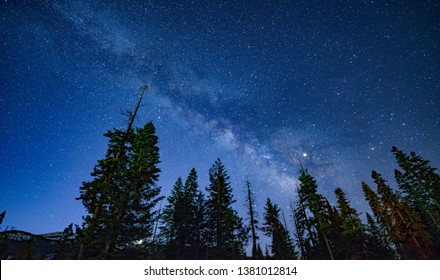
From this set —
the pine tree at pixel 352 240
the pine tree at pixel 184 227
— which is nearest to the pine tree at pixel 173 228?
the pine tree at pixel 184 227

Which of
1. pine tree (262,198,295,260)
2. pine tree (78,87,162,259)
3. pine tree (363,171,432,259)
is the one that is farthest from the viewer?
pine tree (262,198,295,260)

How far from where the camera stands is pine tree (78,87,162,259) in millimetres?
12820

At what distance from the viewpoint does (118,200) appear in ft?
45.2

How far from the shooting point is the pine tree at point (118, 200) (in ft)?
42.1

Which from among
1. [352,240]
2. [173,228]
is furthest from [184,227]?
[352,240]

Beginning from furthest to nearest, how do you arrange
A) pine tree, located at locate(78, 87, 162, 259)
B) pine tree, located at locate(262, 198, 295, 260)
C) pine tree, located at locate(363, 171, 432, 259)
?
pine tree, located at locate(262, 198, 295, 260) → pine tree, located at locate(363, 171, 432, 259) → pine tree, located at locate(78, 87, 162, 259)

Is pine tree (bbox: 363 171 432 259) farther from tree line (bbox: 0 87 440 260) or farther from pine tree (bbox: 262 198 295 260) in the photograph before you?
pine tree (bbox: 262 198 295 260)

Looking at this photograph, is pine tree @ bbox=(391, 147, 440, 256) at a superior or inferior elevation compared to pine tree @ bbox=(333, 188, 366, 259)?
superior

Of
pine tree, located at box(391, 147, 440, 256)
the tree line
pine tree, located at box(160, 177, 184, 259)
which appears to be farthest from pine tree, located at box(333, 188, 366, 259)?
pine tree, located at box(160, 177, 184, 259)

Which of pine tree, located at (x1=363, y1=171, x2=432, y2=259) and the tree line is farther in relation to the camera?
pine tree, located at (x1=363, y1=171, x2=432, y2=259)

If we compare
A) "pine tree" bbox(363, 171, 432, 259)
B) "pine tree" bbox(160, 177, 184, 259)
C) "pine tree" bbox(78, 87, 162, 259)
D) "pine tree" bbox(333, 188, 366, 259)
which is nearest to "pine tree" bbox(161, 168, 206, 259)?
"pine tree" bbox(160, 177, 184, 259)

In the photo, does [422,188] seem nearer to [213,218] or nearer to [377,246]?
[377,246]

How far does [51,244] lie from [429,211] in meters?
56.3
